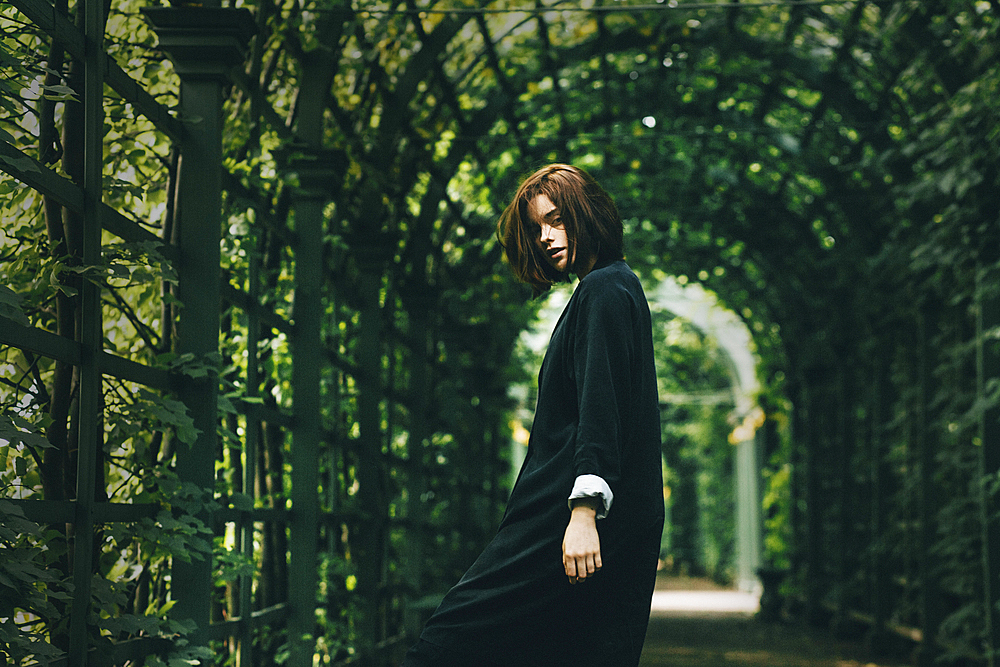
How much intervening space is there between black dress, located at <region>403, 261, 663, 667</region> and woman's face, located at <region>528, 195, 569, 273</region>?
14cm

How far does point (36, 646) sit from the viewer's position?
1945 millimetres

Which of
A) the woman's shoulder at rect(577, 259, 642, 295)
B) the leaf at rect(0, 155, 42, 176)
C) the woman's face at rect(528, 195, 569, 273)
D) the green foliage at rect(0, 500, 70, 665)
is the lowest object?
the green foliage at rect(0, 500, 70, 665)

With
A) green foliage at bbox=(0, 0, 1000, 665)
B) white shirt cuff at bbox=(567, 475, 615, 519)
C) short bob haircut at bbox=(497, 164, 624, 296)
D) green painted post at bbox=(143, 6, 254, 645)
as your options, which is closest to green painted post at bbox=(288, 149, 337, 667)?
green foliage at bbox=(0, 0, 1000, 665)

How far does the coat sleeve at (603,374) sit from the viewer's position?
1935mm

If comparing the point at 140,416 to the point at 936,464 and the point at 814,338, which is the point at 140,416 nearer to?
the point at 936,464

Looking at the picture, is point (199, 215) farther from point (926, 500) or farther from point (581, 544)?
point (926, 500)

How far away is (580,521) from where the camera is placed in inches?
74.2

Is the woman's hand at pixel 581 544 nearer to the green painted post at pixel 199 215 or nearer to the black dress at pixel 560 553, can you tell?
the black dress at pixel 560 553

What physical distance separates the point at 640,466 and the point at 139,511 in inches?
53.9

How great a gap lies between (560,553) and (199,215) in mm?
1662

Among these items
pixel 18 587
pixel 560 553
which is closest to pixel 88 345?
pixel 18 587

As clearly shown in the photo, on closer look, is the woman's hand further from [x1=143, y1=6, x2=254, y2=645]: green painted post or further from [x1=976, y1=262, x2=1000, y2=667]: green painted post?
[x1=976, y1=262, x2=1000, y2=667]: green painted post

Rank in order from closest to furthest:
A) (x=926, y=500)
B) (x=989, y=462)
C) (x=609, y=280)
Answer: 1. (x=609, y=280)
2. (x=989, y=462)
3. (x=926, y=500)

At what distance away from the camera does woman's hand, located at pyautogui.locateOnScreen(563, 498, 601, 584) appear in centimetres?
187
